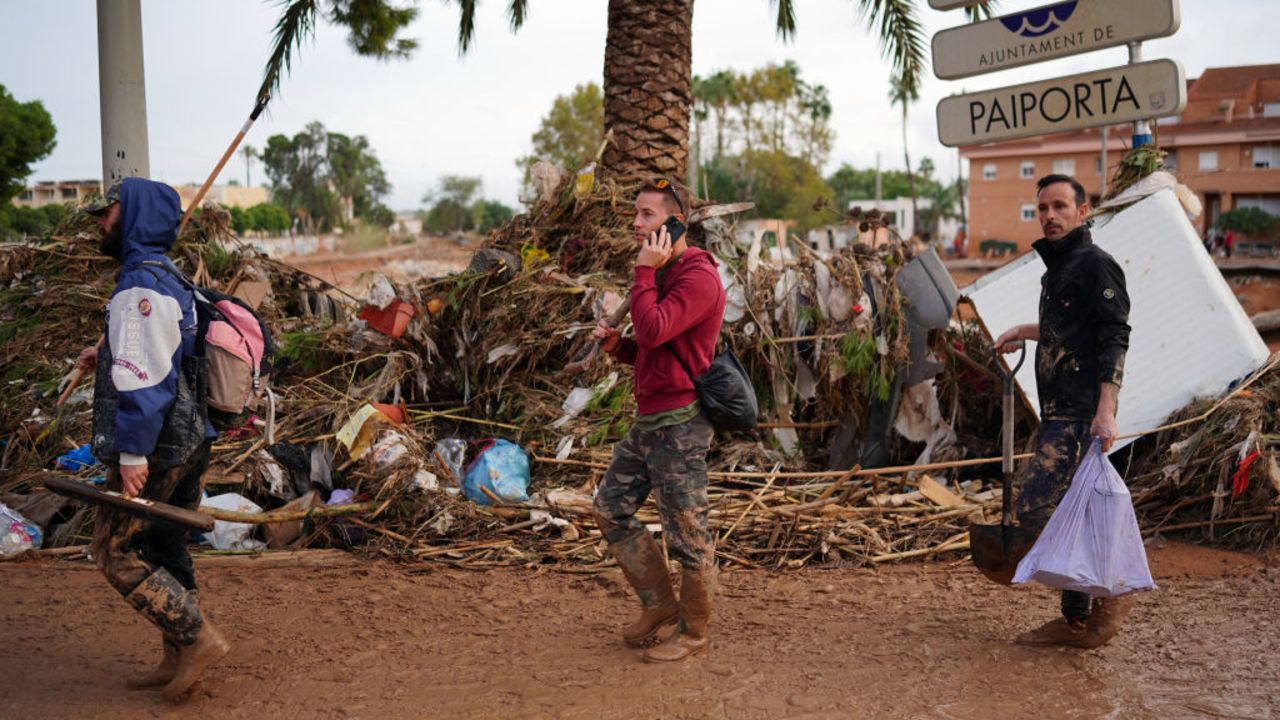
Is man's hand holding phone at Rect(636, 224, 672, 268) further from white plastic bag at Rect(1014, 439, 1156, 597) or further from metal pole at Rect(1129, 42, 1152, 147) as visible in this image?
metal pole at Rect(1129, 42, 1152, 147)

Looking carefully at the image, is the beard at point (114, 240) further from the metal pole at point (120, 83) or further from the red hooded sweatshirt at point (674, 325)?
the metal pole at point (120, 83)

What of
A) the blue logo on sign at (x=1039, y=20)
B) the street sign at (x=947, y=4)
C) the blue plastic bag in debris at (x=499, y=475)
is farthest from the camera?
the street sign at (x=947, y=4)

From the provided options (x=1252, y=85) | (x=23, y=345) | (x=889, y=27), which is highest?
(x=1252, y=85)

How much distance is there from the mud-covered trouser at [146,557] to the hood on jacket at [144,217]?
0.75m

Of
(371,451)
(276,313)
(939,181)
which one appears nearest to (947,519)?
(371,451)

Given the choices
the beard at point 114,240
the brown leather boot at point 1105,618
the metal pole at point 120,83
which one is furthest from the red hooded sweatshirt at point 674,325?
the metal pole at point 120,83

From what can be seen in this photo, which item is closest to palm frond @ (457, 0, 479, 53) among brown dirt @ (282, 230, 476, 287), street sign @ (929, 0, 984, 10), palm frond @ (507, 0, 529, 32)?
palm frond @ (507, 0, 529, 32)

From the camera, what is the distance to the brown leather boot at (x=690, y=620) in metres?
4.18

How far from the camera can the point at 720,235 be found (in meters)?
8.09

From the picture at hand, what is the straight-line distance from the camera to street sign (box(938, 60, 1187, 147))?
614 cm

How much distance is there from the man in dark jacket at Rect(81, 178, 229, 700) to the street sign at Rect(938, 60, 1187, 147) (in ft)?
15.9

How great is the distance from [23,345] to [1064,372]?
25.3ft

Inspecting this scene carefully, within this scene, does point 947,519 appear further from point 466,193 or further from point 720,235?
point 466,193

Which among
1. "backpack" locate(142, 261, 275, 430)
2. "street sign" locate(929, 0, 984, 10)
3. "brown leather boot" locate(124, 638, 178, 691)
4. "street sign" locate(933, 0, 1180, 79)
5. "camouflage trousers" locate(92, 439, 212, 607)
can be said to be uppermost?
"street sign" locate(929, 0, 984, 10)
